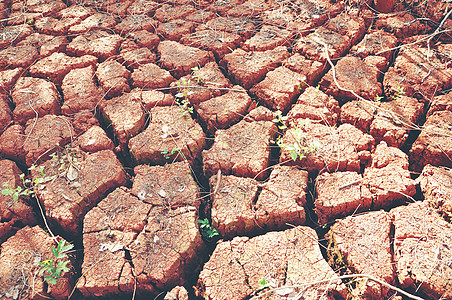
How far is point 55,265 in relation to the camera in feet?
6.42

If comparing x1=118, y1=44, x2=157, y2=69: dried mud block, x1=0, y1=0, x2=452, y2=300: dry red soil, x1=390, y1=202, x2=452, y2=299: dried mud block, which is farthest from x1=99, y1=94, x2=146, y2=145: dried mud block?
x1=390, y1=202, x2=452, y2=299: dried mud block

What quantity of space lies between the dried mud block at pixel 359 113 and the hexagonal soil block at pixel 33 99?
2.55 meters

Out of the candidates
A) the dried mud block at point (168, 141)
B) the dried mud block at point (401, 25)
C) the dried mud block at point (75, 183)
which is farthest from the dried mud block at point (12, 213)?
the dried mud block at point (401, 25)

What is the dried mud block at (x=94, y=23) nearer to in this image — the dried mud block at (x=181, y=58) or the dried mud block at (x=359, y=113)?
the dried mud block at (x=181, y=58)

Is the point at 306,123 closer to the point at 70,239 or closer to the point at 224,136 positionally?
the point at 224,136

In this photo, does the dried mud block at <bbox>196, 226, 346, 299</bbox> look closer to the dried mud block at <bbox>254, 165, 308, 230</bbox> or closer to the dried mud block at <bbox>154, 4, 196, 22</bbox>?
the dried mud block at <bbox>254, 165, 308, 230</bbox>

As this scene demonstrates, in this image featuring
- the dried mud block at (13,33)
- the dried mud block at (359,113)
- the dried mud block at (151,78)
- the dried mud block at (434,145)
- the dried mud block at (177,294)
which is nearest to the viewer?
the dried mud block at (177,294)

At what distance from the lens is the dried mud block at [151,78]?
297cm

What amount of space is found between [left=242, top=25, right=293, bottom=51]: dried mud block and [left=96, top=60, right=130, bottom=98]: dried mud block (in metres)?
1.26

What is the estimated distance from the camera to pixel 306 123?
8.18ft

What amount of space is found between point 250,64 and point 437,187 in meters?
1.85

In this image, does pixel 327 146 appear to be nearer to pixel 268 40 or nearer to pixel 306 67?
pixel 306 67

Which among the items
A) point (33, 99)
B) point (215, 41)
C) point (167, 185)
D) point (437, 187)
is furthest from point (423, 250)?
point (33, 99)

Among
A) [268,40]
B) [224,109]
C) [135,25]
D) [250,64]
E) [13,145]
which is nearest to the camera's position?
[13,145]
